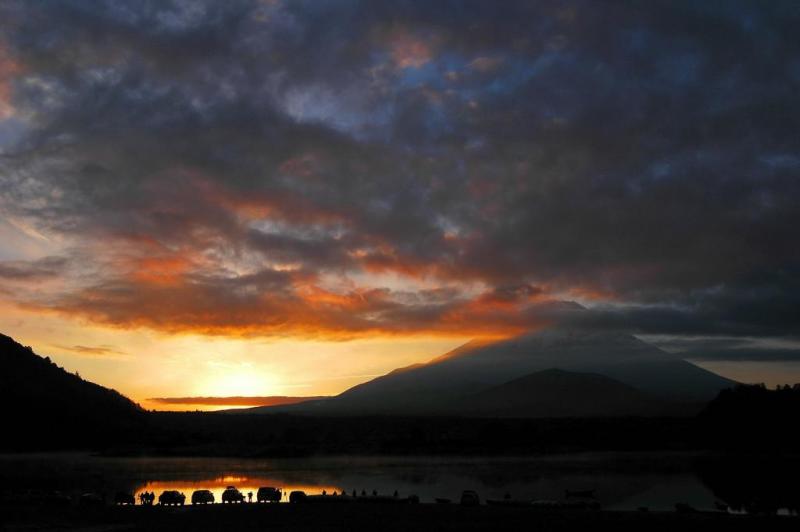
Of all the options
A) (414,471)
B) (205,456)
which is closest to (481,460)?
(414,471)

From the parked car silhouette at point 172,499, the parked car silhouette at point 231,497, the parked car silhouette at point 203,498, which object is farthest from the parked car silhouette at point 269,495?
the parked car silhouette at point 172,499

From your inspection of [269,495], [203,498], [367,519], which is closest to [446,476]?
[269,495]

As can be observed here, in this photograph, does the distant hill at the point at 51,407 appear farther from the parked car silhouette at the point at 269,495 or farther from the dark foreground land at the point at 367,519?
the dark foreground land at the point at 367,519

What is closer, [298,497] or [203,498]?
[298,497]

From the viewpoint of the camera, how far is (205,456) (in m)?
123

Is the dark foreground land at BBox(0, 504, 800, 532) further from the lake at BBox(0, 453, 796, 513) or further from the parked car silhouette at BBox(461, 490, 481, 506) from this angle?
the lake at BBox(0, 453, 796, 513)

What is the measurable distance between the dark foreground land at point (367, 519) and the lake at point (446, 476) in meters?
13.9

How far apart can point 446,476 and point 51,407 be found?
98.0 m

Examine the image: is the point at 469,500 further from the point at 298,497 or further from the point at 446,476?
the point at 446,476

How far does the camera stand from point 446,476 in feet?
282

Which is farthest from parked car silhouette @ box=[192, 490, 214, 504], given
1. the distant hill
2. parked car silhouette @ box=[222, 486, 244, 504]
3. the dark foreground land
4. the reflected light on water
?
the distant hill

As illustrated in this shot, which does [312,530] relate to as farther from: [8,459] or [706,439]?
[706,439]

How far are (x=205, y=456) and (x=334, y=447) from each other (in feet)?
75.5

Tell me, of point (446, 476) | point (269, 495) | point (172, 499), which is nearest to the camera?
point (172, 499)
